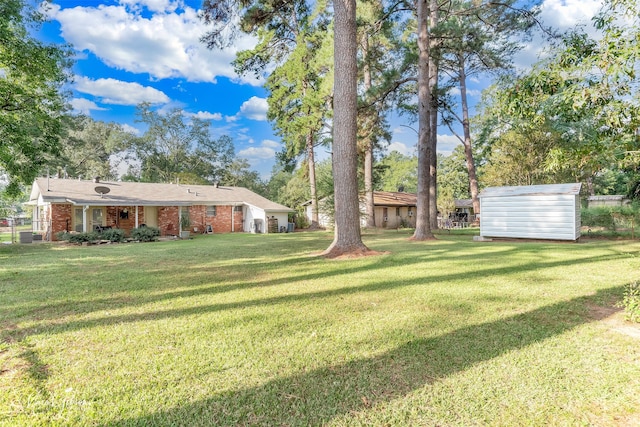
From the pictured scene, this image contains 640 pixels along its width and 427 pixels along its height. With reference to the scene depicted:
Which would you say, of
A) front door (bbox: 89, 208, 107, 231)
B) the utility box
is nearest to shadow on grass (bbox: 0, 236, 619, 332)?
the utility box

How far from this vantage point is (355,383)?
2324 millimetres

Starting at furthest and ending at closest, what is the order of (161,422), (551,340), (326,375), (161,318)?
(161,318)
(551,340)
(326,375)
(161,422)

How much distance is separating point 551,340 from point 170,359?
3.47 meters

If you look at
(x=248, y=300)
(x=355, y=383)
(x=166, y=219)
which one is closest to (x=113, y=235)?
(x=166, y=219)

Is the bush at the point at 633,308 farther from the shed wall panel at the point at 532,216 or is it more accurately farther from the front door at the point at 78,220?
the front door at the point at 78,220

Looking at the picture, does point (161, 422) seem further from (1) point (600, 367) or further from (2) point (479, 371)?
(1) point (600, 367)

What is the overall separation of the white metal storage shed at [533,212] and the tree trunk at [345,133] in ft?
24.3

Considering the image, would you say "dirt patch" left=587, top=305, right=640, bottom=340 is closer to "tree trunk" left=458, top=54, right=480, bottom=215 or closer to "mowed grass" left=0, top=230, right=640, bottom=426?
"mowed grass" left=0, top=230, right=640, bottom=426

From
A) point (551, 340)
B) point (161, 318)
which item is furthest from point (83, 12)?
point (551, 340)

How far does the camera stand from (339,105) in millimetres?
8625

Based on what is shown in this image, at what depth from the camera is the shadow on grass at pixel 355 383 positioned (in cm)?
196

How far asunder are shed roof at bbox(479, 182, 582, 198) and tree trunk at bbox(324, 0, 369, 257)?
7.53m

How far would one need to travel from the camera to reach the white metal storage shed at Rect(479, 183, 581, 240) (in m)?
11.4

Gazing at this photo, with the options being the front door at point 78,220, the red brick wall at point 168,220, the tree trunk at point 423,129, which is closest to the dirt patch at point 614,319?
the tree trunk at point 423,129
